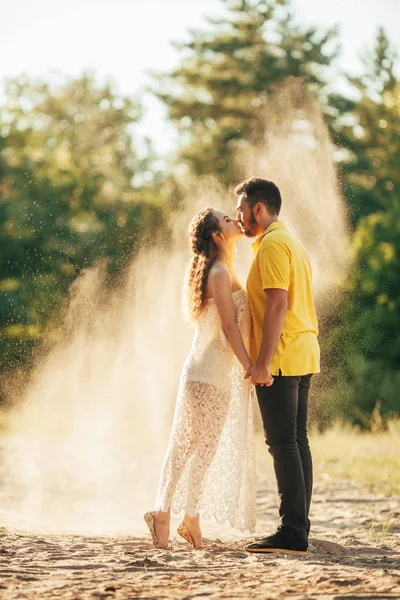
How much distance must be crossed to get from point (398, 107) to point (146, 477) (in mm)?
23872

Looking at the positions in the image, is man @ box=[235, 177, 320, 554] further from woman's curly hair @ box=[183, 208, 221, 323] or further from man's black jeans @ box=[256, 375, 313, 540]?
woman's curly hair @ box=[183, 208, 221, 323]

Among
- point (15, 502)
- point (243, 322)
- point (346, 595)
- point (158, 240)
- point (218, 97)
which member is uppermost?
point (218, 97)

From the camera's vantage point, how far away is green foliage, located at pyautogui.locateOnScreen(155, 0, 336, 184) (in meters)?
29.5

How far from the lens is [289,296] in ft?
18.6

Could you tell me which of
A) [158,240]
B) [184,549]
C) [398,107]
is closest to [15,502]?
[184,549]

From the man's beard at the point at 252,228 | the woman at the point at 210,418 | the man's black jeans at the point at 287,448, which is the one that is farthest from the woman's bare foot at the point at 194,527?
the man's beard at the point at 252,228

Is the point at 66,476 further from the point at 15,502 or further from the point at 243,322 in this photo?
the point at 243,322

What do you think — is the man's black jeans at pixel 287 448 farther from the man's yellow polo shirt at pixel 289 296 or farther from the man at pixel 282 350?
the man's yellow polo shirt at pixel 289 296

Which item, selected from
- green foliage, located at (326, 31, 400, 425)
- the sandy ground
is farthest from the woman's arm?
green foliage, located at (326, 31, 400, 425)

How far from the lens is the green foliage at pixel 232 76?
1160 inches

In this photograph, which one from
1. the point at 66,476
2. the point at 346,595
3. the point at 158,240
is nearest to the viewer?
the point at 346,595

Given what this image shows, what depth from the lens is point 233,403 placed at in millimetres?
5938

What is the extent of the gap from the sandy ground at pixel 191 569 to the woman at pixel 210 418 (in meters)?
0.23

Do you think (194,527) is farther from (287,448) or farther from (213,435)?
(287,448)
